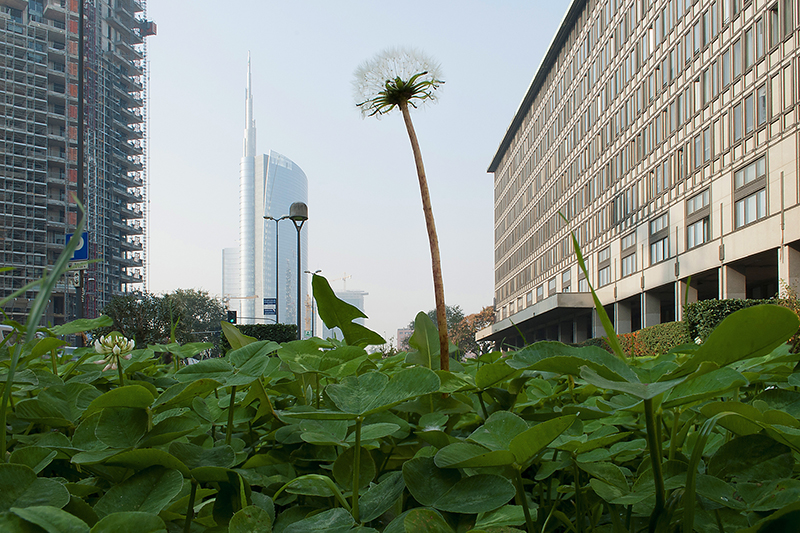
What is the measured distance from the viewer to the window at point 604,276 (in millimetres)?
37500

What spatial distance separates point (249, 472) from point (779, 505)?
51 cm

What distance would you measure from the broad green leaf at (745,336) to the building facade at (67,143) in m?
63.8

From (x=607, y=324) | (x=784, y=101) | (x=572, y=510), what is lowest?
(x=572, y=510)

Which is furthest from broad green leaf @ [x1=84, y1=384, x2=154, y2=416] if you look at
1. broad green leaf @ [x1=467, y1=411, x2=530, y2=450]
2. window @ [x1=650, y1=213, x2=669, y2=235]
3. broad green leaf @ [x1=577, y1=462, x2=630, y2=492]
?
window @ [x1=650, y1=213, x2=669, y2=235]

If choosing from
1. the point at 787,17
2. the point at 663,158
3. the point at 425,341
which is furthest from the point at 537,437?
the point at 663,158

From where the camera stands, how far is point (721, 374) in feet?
1.30

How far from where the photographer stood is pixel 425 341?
3.30 feet

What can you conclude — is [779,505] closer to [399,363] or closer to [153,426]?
[153,426]

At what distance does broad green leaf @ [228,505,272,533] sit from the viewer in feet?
1.30

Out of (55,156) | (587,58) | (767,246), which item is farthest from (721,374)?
(55,156)

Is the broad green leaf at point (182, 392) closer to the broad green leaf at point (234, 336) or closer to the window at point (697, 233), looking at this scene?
the broad green leaf at point (234, 336)

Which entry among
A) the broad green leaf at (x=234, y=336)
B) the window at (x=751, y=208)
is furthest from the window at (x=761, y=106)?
the broad green leaf at (x=234, y=336)

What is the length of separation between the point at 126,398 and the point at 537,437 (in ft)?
1.37

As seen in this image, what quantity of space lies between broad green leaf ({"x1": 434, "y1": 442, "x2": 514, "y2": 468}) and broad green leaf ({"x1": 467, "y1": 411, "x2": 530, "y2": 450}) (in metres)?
0.02
